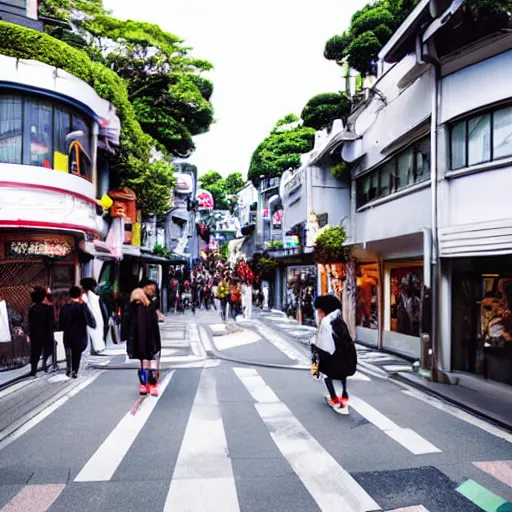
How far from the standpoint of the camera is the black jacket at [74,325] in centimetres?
1055

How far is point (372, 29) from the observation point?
32.3 meters

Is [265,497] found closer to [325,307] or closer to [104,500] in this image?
[104,500]

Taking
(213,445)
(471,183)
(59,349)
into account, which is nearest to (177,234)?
(59,349)

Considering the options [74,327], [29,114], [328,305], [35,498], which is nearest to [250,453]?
[35,498]

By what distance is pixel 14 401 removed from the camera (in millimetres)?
8500

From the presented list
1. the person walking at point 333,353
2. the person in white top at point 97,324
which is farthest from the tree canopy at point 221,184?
the person walking at point 333,353

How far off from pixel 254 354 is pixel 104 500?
947 centimetres

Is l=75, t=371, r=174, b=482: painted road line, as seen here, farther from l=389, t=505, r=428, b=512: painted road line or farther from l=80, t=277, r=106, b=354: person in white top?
l=80, t=277, r=106, b=354: person in white top

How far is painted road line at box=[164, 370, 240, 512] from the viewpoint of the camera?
4523mm

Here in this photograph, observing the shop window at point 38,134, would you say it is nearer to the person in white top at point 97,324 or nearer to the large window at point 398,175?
the person in white top at point 97,324

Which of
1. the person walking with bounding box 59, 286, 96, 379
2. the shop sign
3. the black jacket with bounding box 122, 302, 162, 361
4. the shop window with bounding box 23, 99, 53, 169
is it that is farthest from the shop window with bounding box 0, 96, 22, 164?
the black jacket with bounding box 122, 302, 162, 361

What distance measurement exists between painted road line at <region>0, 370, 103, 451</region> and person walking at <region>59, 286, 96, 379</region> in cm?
49

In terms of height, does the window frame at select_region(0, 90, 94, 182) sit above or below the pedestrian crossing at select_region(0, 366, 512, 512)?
above

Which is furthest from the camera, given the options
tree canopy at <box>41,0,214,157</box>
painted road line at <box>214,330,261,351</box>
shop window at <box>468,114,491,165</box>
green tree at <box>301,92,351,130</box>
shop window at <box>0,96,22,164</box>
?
green tree at <box>301,92,351,130</box>
